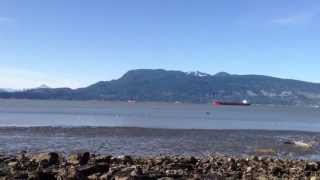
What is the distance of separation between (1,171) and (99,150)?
2010cm

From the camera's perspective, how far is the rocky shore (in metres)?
19.8

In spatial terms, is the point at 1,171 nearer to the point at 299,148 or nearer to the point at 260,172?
the point at 260,172

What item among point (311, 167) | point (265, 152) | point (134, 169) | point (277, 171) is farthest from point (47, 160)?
point (265, 152)

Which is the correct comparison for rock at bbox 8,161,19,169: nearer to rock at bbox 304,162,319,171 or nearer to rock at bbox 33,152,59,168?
rock at bbox 33,152,59,168

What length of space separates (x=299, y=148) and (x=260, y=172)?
81.3ft

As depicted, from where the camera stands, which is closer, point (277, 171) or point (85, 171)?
point (85, 171)

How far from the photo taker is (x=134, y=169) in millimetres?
20781

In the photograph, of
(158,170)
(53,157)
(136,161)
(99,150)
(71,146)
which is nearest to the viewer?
(158,170)

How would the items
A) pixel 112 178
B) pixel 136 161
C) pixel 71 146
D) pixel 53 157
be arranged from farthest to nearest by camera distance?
1. pixel 71 146
2. pixel 136 161
3. pixel 53 157
4. pixel 112 178

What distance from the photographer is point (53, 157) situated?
24.4 meters

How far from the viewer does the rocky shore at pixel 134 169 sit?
19.8 meters

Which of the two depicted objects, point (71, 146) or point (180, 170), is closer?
point (180, 170)

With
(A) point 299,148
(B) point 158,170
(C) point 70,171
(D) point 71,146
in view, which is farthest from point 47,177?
(A) point 299,148

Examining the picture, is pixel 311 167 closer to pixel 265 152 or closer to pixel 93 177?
pixel 93 177
